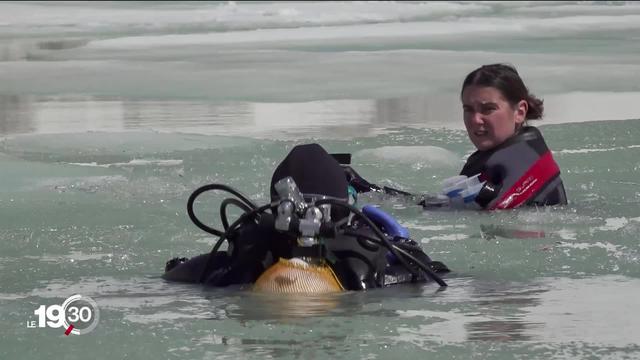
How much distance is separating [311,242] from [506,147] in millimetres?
2265

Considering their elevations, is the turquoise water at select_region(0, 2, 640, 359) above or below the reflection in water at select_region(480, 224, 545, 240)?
above

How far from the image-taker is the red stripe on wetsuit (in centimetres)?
685

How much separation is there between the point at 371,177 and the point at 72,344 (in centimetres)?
385

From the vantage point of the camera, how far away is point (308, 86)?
13125mm

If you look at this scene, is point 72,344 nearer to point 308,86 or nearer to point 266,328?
point 266,328

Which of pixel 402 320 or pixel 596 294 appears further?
pixel 596 294

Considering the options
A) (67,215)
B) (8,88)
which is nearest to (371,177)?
(67,215)

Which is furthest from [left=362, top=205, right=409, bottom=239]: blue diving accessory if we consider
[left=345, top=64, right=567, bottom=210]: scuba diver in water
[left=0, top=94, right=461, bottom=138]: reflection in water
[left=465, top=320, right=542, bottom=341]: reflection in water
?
[left=0, top=94, right=461, bottom=138]: reflection in water

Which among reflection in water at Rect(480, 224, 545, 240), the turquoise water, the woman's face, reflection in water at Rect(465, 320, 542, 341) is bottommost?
reflection in water at Rect(480, 224, 545, 240)

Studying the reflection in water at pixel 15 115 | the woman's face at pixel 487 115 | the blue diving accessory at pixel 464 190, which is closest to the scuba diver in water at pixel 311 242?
the blue diving accessory at pixel 464 190

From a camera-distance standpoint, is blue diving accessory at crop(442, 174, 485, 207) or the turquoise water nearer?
the turquoise water

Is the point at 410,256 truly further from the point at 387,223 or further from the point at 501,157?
the point at 501,157

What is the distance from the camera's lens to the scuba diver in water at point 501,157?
6816 millimetres

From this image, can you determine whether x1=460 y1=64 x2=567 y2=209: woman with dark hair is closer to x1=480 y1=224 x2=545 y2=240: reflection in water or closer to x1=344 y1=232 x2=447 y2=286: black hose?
x1=480 y1=224 x2=545 y2=240: reflection in water
